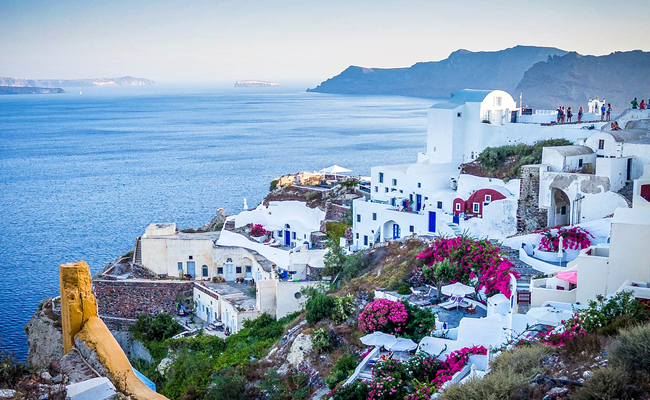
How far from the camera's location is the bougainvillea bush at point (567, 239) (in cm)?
1970

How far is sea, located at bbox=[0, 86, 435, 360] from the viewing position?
44.5m

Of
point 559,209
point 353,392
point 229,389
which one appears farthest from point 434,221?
point 353,392

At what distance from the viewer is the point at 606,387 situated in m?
8.23

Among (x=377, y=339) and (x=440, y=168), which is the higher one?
(x=440, y=168)

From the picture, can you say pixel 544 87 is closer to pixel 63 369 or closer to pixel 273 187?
pixel 273 187

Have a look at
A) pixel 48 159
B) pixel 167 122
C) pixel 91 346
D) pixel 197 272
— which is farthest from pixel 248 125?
pixel 91 346

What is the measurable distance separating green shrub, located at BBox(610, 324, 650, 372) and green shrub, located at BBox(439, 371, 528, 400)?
1200 millimetres

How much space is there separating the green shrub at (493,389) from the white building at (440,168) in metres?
16.5

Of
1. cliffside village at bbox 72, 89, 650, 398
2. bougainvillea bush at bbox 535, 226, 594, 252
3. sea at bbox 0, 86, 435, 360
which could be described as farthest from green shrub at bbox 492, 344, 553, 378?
bougainvillea bush at bbox 535, 226, 594, 252

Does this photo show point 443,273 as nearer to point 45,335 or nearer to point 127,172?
point 45,335

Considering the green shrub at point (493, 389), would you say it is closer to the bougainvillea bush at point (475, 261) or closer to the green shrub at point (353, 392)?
the green shrub at point (353, 392)

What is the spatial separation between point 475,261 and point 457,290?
92.7 inches

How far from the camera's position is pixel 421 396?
11.3m

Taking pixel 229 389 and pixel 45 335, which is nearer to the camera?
pixel 229 389
